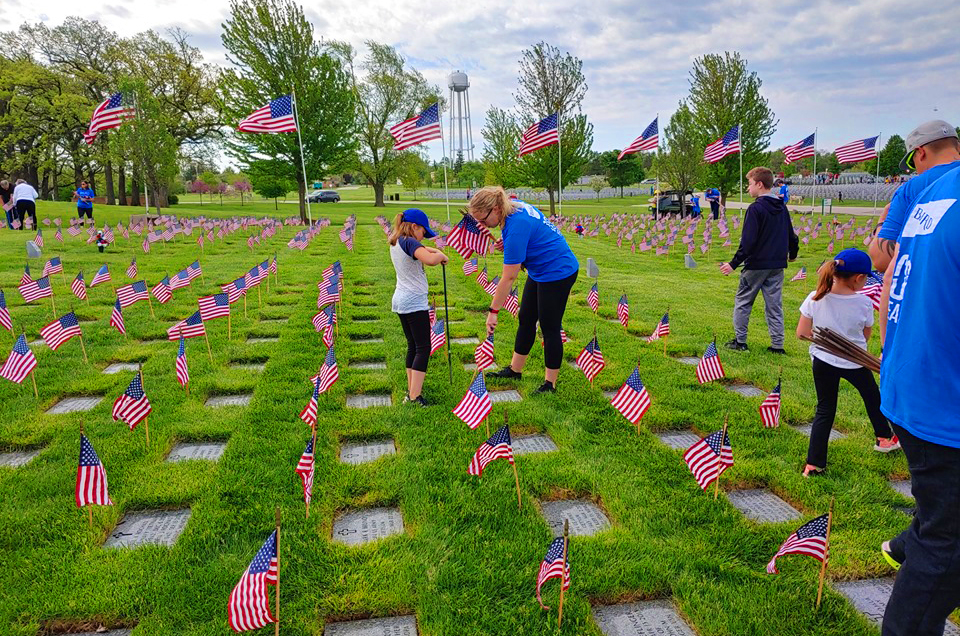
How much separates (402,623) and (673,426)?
2.57 m

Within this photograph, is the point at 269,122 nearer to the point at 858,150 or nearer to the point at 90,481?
the point at 90,481

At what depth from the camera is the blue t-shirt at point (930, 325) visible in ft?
5.12

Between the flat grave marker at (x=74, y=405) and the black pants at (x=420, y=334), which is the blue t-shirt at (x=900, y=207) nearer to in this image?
the black pants at (x=420, y=334)

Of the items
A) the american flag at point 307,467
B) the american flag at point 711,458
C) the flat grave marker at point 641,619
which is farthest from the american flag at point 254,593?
the american flag at point 711,458

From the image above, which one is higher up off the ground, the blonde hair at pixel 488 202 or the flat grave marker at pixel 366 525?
the blonde hair at pixel 488 202

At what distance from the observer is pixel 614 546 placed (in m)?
2.72

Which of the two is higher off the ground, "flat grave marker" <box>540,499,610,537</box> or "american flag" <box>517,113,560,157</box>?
"american flag" <box>517,113,560,157</box>

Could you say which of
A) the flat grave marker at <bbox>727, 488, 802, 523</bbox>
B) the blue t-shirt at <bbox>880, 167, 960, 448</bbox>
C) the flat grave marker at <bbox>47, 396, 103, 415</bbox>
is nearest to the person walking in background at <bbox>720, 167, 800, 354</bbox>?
the flat grave marker at <bbox>727, 488, 802, 523</bbox>

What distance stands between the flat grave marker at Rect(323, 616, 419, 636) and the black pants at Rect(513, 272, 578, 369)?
2712 mm

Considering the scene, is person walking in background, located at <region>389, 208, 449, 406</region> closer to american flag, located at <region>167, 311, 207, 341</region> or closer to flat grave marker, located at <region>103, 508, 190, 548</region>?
flat grave marker, located at <region>103, 508, 190, 548</region>

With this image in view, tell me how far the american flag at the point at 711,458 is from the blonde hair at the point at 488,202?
218 centimetres

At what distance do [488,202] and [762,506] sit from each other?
2.64m

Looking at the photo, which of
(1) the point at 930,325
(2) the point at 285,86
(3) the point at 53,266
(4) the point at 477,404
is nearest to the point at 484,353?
(4) the point at 477,404

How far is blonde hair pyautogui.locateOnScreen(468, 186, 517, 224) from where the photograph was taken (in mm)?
4164
